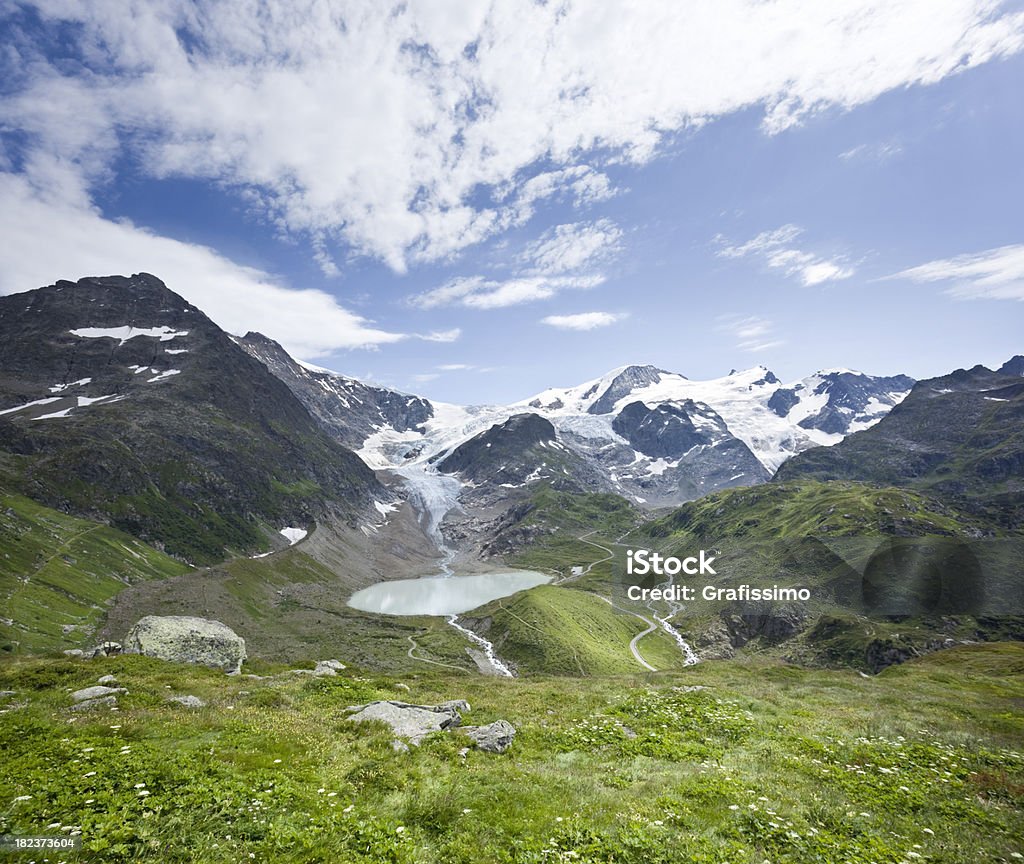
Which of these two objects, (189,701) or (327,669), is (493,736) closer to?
(189,701)

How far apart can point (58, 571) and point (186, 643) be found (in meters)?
114

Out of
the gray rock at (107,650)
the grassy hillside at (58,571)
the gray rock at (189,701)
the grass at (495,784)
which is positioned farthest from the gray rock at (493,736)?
the grassy hillside at (58,571)

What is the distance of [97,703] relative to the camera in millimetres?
22656

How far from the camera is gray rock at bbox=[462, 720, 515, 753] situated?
22.0 meters

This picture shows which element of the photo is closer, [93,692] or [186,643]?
[93,692]

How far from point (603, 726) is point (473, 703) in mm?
10223

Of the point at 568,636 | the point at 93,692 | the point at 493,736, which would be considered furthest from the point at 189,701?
the point at 568,636

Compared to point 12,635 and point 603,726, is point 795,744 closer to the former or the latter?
point 603,726

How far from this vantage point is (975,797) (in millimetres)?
17562

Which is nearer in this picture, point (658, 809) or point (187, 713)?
point (658, 809)

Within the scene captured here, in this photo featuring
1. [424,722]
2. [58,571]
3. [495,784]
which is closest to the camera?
[495,784]

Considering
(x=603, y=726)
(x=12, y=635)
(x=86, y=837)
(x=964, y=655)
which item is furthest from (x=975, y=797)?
(x=12, y=635)

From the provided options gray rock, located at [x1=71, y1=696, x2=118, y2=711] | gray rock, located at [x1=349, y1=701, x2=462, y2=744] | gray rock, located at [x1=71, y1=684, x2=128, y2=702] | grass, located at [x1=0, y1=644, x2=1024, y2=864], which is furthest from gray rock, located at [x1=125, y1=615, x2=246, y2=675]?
gray rock, located at [x1=349, y1=701, x2=462, y2=744]

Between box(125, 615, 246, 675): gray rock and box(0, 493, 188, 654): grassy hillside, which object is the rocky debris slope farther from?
box(0, 493, 188, 654): grassy hillside
